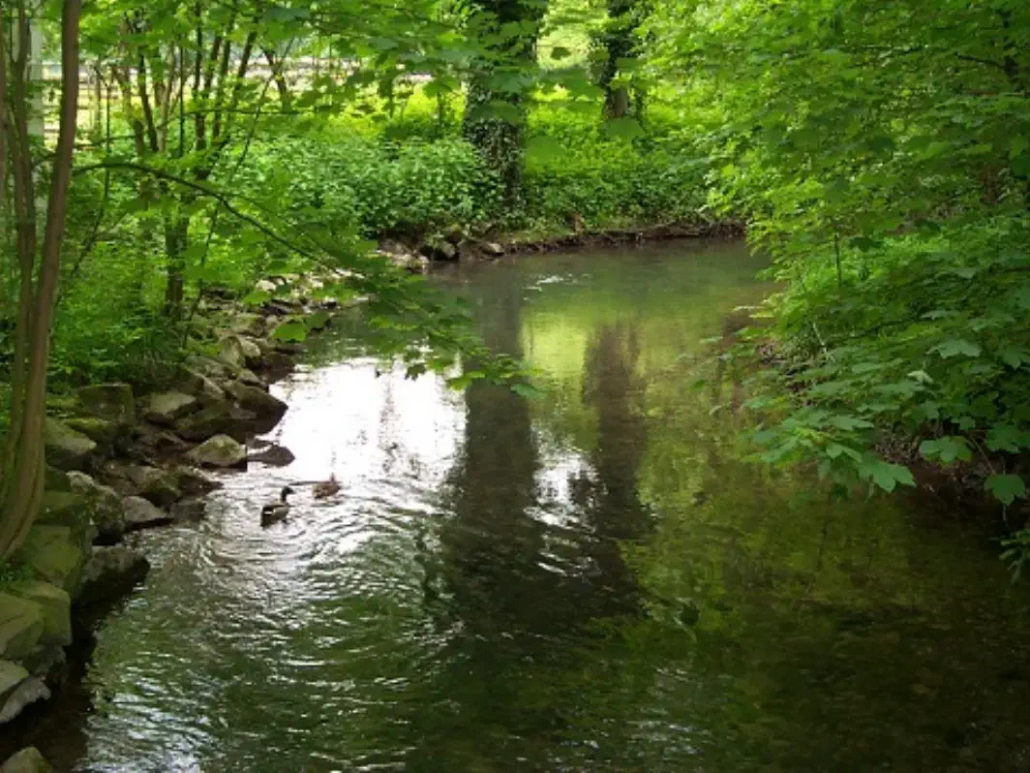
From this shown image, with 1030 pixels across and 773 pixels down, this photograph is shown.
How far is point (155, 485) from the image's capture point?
7.29 metres

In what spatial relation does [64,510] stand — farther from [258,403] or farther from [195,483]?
[258,403]

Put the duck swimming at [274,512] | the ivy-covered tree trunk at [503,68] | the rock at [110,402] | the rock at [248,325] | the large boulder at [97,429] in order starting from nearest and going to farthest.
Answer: the ivy-covered tree trunk at [503,68]
the duck swimming at [274,512]
the large boulder at [97,429]
the rock at [110,402]
the rock at [248,325]

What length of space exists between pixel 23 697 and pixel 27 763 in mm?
628

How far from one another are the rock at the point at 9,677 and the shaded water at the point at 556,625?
0.93 feet

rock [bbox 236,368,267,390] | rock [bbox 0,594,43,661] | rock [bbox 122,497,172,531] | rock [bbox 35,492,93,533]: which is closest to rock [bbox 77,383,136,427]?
rock [bbox 122,497,172,531]

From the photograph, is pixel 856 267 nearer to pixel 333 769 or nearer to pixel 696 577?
pixel 696 577

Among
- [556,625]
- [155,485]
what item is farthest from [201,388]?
[556,625]

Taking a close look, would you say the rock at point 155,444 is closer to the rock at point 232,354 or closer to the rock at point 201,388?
the rock at point 201,388

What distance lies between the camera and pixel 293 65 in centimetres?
922

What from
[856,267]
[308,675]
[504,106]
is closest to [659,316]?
[856,267]

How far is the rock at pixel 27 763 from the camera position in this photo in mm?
3990

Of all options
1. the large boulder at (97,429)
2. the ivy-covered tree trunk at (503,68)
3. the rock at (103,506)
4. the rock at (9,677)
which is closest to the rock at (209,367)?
the large boulder at (97,429)

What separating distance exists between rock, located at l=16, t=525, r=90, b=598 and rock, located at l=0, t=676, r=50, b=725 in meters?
0.65

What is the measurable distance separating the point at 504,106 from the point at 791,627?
3.56 m
